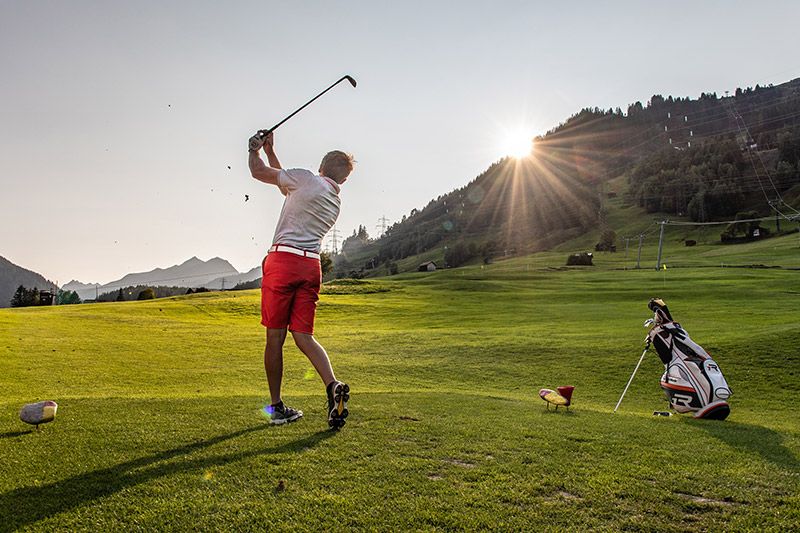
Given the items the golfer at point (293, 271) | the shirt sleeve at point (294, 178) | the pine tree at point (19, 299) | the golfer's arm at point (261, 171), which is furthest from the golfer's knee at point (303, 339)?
the pine tree at point (19, 299)

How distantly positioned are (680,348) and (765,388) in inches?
233

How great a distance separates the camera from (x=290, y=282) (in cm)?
570

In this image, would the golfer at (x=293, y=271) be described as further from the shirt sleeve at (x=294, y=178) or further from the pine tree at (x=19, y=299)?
the pine tree at (x=19, y=299)

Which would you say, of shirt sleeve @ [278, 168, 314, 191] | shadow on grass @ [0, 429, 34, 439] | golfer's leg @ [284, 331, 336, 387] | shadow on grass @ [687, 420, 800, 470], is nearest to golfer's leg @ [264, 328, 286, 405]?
golfer's leg @ [284, 331, 336, 387]

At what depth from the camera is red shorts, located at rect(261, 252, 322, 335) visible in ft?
18.7

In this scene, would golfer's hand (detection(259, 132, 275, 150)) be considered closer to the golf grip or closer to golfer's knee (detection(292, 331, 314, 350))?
the golf grip

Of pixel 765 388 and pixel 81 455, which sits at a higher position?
pixel 81 455

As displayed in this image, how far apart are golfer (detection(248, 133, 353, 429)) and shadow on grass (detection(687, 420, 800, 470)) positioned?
428cm

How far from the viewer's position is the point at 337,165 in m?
6.34

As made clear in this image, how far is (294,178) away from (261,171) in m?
0.40

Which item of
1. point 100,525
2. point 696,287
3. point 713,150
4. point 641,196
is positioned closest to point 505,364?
point 100,525

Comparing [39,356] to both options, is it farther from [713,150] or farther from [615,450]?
[713,150]

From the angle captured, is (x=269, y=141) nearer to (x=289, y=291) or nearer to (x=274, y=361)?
(x=289, y=291)

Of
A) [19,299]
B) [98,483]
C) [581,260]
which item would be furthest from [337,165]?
[19,299]
